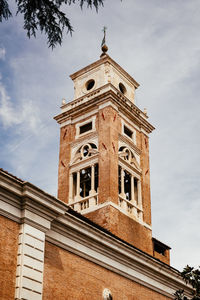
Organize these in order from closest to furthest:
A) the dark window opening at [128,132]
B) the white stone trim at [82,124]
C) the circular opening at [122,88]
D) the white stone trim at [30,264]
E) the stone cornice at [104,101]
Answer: the white stone trim at [30,264] → the white stone trim at [82,124] → the stone cornice at [104,101] → the dark window opening at [128,132] → the circular opening at [122,88]

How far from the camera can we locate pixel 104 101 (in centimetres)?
3198

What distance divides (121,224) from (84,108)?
8.84 meters

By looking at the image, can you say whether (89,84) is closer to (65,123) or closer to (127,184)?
(65,123)

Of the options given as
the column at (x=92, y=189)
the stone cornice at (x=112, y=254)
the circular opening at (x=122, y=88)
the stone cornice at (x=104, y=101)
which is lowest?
the stone cornice at (x=112, y=254)

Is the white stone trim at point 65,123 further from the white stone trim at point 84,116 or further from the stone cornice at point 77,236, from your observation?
the stone cornice at point 77,236

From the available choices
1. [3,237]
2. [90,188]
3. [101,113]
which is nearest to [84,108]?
[101,113]

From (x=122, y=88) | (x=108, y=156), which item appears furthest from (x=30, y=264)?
(x=122, y=88)

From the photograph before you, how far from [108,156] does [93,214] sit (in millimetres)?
3646

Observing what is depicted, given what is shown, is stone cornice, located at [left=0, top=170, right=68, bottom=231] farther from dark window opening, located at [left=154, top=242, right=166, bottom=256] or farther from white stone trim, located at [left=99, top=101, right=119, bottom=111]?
dark window opening, located at [left=154, top=242, right=166, bottom=256]

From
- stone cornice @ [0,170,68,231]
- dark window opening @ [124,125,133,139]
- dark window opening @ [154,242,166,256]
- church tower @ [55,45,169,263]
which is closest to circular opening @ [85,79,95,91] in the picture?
church tower @ [55,45,169,263]

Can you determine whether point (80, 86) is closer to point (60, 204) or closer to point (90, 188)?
point (90, 188)

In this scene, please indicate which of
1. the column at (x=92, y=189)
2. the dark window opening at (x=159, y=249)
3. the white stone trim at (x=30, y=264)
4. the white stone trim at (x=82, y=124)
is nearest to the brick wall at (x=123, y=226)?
the column at (x=92, y=189)

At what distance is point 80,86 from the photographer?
35188 millimetres

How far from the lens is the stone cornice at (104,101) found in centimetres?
3209
